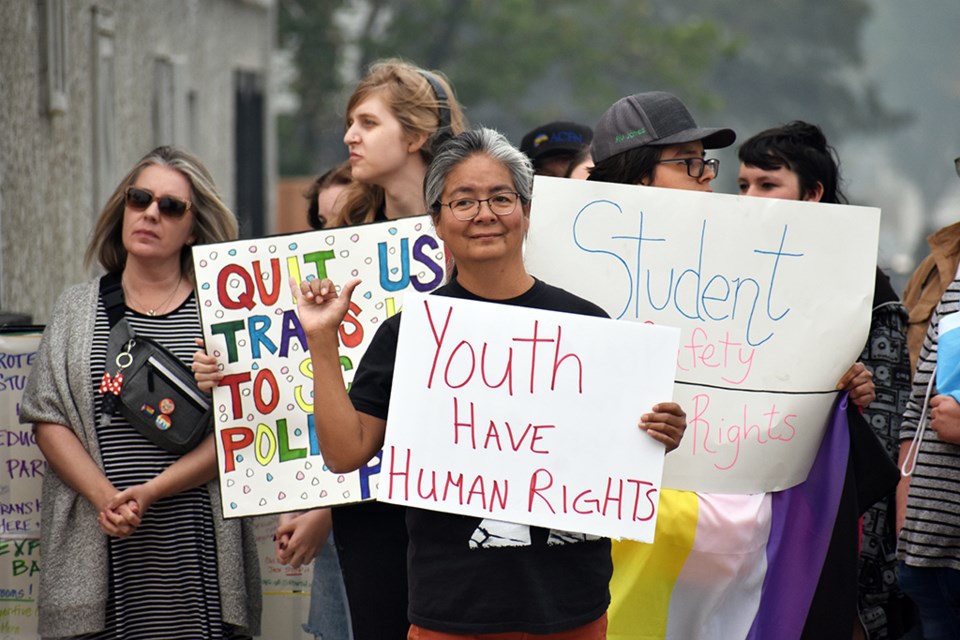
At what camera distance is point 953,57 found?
75188mm

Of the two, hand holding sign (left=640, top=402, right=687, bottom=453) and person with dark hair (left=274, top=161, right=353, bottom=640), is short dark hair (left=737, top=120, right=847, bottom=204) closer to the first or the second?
person with dark hair (left=274, top=161, right=353, bottom=640)

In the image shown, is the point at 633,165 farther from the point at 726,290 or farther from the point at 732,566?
the point at 732,566

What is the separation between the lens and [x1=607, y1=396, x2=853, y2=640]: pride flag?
4371 mm

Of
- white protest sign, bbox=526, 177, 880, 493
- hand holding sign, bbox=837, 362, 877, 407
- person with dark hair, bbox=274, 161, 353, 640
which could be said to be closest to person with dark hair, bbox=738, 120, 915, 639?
hand holding sign, bbox=837, 362, 877, 407

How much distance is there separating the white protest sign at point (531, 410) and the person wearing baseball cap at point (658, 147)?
0.88 m

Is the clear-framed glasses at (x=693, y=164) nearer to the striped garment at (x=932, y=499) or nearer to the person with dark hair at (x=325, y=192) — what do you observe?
the striped garment at (x=932, y=499)

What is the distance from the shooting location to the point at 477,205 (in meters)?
3.69

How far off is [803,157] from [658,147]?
32.7 inches

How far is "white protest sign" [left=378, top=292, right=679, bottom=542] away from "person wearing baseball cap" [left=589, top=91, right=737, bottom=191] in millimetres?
883

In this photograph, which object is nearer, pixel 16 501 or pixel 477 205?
pixel 477 205

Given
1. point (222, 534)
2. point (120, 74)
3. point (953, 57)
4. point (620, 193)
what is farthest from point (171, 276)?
point (953, 57)

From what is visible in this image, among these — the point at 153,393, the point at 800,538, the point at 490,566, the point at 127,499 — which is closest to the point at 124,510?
the point at 127,499

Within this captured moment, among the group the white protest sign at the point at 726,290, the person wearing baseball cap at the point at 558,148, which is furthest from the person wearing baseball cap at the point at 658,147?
the person wearing baseball cap at the point at 558,148

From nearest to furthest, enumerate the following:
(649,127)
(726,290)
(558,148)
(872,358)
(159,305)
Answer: (726,290)
(649,127)
(872,358)
(159,305)
(558,148)
